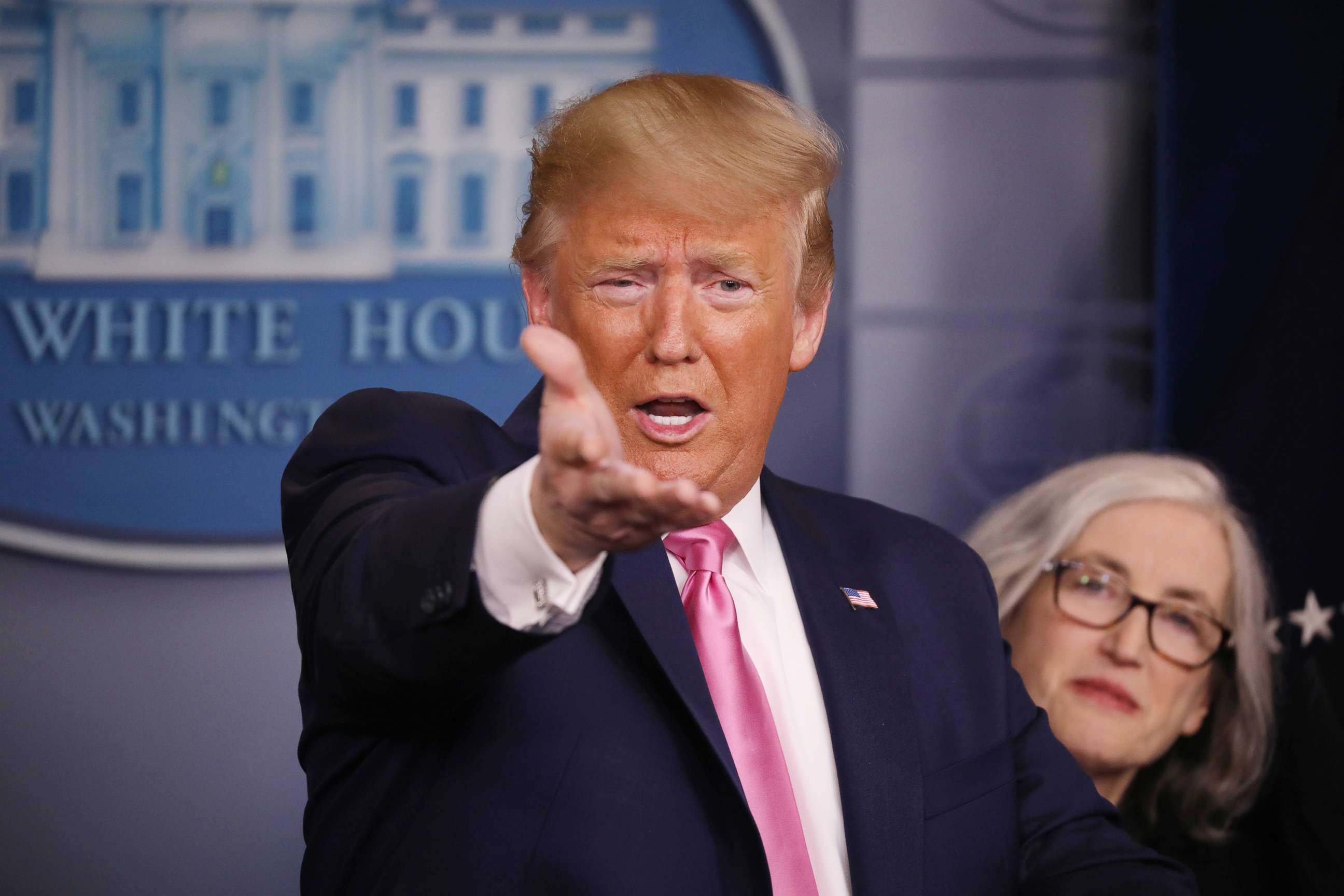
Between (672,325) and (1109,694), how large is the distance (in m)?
1.30

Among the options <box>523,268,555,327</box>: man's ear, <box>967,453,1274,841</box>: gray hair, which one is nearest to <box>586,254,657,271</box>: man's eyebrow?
<box>523,268,555,327</box>: man's ear

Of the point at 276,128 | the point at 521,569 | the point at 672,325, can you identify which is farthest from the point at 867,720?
the point at 276,128

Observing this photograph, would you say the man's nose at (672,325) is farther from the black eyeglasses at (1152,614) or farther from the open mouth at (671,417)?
the black eyeglasses at (1152,614)

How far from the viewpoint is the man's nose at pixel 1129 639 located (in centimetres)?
223

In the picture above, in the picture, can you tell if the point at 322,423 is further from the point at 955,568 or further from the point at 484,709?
the point at 955,568

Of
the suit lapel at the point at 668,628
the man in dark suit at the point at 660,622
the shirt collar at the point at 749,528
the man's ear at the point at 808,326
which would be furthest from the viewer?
the man's ear at the point at 808,326

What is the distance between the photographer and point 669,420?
1403mm

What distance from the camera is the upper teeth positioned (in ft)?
4.58

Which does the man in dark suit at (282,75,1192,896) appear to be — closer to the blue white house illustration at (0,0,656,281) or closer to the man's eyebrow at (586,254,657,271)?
the man's eyebrow at (586,254,657,271)

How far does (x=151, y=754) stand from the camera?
7.66ft

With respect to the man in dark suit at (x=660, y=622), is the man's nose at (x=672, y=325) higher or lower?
higher

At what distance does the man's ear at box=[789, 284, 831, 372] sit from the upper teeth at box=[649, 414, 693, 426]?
27 cm

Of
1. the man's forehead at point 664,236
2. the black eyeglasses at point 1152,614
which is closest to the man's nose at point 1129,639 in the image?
the black eyeglasses at point 1152,614

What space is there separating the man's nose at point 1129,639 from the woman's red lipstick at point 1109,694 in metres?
0.05
